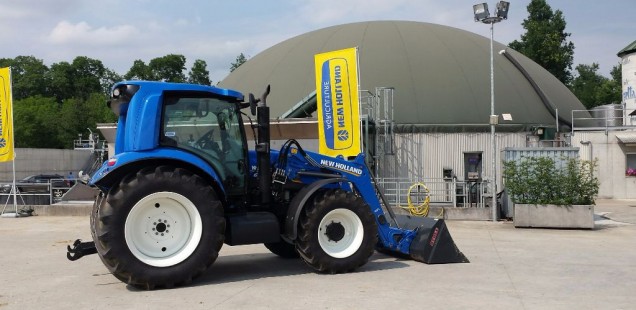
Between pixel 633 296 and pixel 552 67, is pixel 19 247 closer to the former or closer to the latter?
pixel 633 296

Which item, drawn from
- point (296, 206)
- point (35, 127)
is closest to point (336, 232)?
point (296, 206)

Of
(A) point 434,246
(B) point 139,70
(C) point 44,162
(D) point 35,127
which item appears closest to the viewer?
(A) point 434,246

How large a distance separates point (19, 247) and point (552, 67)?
5689 cm

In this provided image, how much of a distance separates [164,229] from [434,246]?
15.0ft

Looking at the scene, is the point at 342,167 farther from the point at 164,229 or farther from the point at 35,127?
the point at 35,127

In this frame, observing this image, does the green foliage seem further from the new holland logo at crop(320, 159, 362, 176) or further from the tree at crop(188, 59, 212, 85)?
the new holland logo at crop(320, 159, 362, 176)

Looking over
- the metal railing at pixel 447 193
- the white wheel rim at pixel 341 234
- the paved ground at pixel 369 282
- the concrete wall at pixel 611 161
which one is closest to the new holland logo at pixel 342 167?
the white wheel rim at pixel 341 234

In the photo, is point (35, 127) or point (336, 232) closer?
point (336, 232)

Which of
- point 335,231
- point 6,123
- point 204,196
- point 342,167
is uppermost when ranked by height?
point 6,123

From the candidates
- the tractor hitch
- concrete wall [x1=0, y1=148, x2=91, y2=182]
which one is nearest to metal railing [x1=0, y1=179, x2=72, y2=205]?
the tractor hitch

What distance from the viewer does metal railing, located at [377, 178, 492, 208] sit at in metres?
19.4

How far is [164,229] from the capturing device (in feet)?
27.3

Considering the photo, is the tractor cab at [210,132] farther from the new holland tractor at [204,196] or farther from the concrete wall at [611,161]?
the concrete wall at [611,161]

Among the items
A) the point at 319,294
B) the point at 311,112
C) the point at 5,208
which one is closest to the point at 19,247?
the point at 319,294
